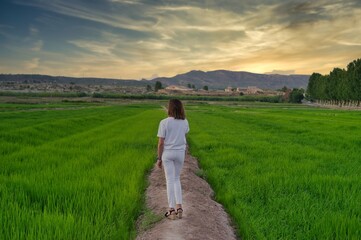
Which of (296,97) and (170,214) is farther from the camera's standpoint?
(296,97)

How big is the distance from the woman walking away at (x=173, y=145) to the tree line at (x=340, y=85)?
94361 mm

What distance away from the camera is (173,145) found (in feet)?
19.0

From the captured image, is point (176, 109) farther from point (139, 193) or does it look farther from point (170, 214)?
point (139, 193)

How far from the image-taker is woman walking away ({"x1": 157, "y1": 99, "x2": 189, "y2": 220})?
5.78 meters

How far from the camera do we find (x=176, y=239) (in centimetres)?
485

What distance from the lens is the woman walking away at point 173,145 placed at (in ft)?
19.0

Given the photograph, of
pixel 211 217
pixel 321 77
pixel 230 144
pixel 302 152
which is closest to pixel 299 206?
pixel 211 217

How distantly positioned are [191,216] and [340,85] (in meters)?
107

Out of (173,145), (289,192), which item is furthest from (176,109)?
(289,192)

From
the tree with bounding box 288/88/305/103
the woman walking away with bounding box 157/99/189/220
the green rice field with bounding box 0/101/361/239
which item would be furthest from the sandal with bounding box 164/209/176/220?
the tree with bounding box 288/88/305/103

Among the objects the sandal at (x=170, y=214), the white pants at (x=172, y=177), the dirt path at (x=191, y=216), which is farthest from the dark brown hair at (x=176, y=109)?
the dirt path at (x=191, y=216)

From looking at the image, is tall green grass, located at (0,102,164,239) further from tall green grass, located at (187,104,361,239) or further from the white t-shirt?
tall green grass, located at (187,104,361,239)

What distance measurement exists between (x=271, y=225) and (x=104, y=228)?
112 inches

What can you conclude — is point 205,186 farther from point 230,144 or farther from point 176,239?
point 230,144
